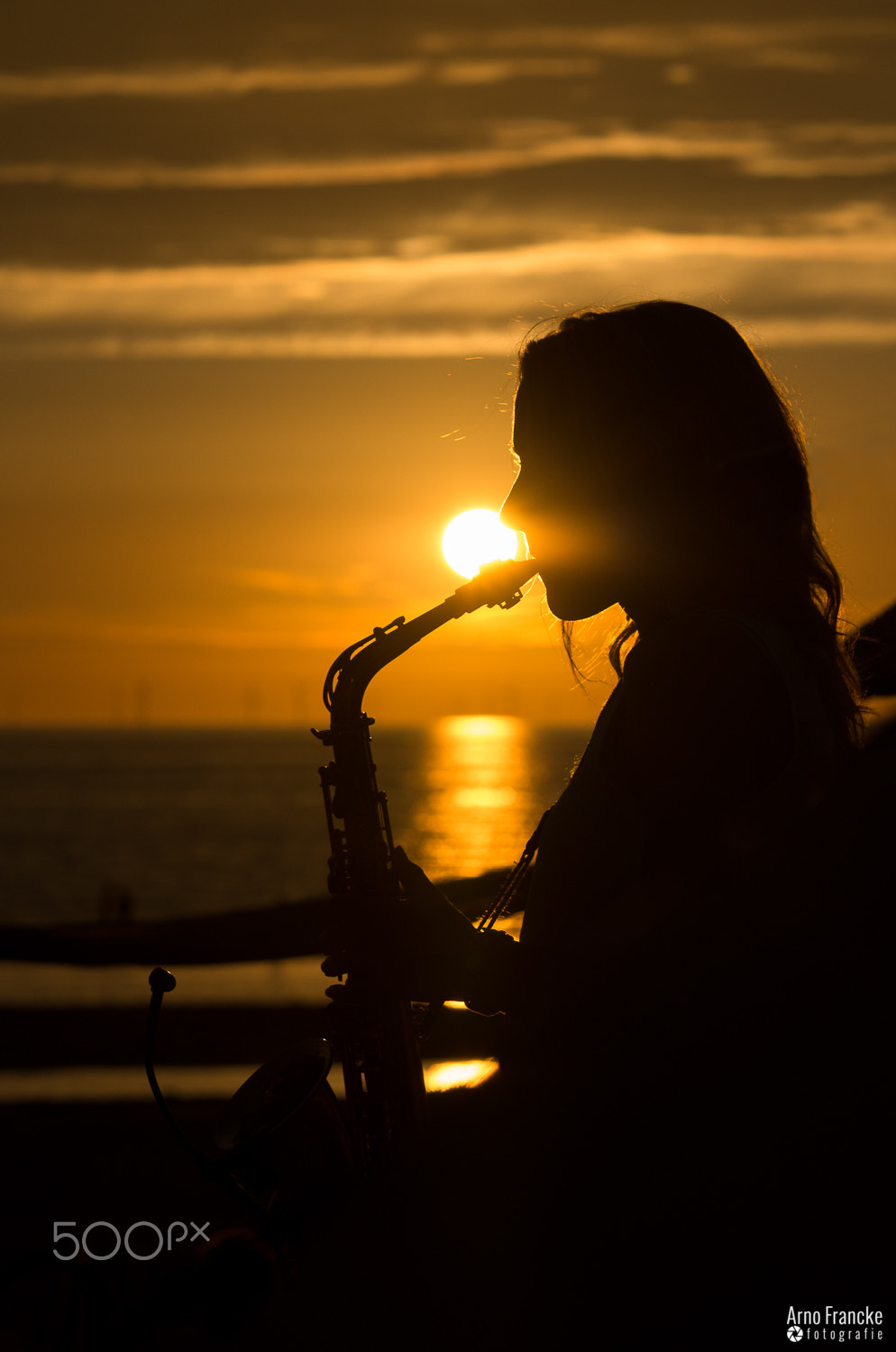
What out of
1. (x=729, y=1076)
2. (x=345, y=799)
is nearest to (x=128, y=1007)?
(x=345, y=799)

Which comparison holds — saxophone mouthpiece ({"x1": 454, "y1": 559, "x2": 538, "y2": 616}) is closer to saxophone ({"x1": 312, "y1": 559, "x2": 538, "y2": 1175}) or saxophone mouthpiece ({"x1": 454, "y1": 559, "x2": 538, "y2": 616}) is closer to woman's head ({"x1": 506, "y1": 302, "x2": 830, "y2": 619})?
saxophone ({"x1": 312, "y1": 559, "x2": 538, "y2": 1175})

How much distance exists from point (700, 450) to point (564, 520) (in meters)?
0.28

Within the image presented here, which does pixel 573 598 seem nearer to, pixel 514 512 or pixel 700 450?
pixel 514 512

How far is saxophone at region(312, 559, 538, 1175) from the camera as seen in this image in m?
2.47

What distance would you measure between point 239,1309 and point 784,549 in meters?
1.51

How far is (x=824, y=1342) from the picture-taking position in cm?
133

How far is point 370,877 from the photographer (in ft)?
9.13

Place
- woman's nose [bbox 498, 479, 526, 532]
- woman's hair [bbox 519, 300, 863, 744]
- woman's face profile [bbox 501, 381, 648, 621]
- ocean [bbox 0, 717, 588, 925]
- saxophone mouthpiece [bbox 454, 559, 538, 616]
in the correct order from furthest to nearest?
ocean [bbox 0, 717, 588, 925] → saxophone mouthpiece [bbox 454, 559, 538, 616] → woman's nose [bbox 498, 479, 526, 532] → woman's face profile [bbox 501, 381, 648, 621] → woman's hair [bbox 519, 300, 863, 744]

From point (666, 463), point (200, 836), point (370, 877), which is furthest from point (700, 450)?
point (200, 836)

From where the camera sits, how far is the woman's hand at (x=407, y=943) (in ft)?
6.67

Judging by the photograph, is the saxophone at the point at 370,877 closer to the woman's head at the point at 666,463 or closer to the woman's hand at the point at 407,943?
the woman's hand at the point at 407,943

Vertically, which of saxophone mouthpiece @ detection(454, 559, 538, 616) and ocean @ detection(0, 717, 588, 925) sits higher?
ocean @ detection(0, 717, 588, 925)

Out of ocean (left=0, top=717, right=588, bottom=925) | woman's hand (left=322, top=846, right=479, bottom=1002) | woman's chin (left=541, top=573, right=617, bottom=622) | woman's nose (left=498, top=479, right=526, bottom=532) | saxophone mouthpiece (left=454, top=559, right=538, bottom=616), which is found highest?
ocean (left=0, top=717, right=588, bottom=925)

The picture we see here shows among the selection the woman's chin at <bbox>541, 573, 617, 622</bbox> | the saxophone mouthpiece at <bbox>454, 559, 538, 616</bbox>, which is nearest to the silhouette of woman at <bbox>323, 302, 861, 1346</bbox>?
the woman's chin at <bbox>541, 573, 617, 622</bbox>
